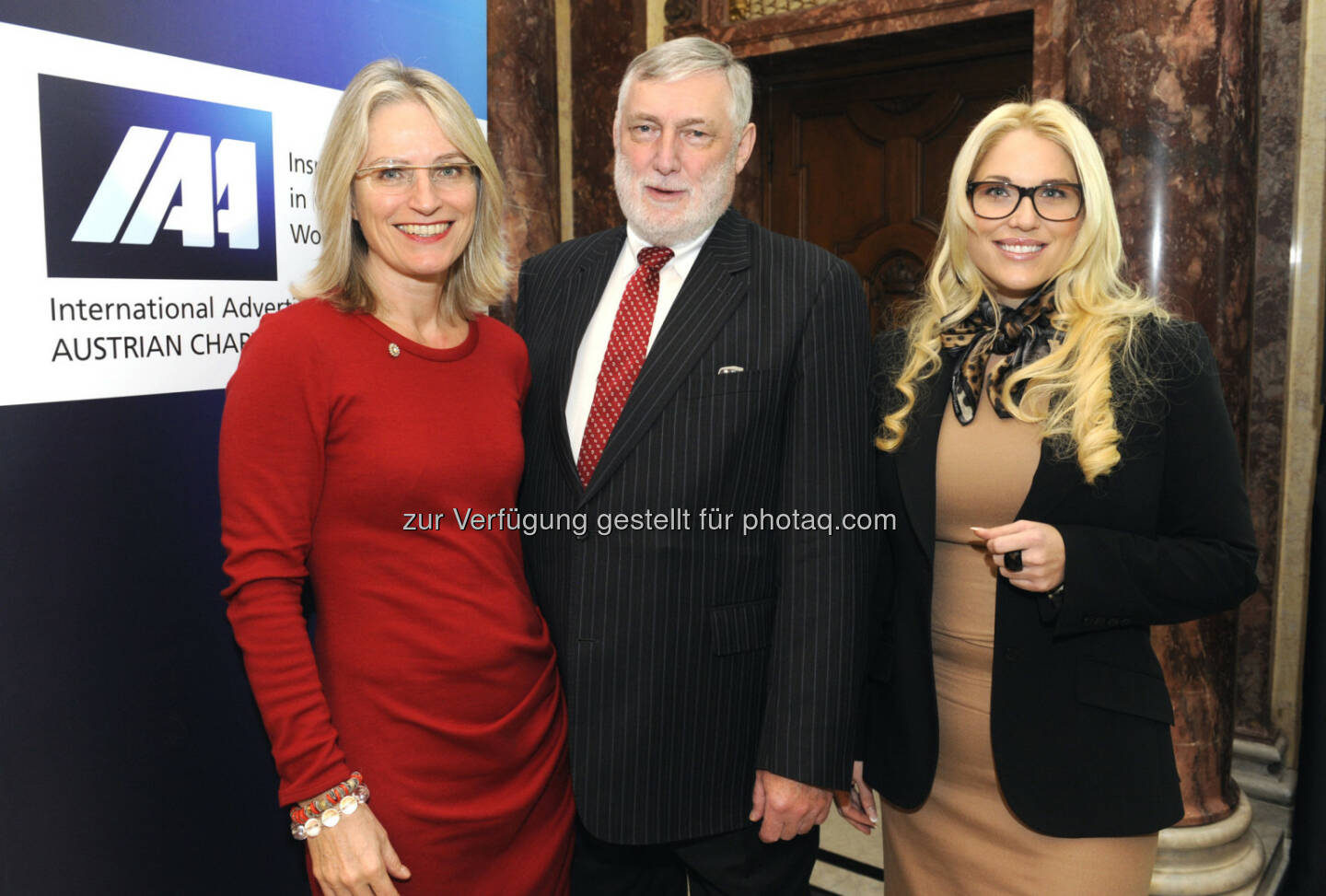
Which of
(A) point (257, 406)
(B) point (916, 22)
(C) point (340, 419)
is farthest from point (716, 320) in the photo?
(B) point (916, 22)

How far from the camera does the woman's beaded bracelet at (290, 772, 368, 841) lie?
1.49m

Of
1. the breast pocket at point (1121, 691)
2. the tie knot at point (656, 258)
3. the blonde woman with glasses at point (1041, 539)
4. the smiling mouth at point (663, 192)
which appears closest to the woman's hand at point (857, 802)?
the blonde woman with glasses at point (1041, 539)

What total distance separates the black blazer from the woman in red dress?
82 centimetres

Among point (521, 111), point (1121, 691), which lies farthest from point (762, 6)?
point (1121, 691)

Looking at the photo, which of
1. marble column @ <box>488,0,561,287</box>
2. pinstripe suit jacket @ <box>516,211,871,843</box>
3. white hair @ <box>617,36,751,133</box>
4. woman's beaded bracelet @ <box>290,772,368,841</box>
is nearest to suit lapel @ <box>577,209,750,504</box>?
pinstripe suit jacket @ <box>516,211,871,843</box>

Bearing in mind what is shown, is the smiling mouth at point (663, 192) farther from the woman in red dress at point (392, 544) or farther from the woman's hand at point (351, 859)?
the woman's hand at point (351, 859)

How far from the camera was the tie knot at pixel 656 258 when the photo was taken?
195cm

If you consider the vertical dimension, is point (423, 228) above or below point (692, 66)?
below

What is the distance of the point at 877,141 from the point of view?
445 centimetres

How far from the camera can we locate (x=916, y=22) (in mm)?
3805

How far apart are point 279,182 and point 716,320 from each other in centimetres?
89

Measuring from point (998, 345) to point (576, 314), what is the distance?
2.60ft

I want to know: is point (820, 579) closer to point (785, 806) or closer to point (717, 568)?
point (717, 568)

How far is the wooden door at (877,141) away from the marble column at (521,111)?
41.0 inches
